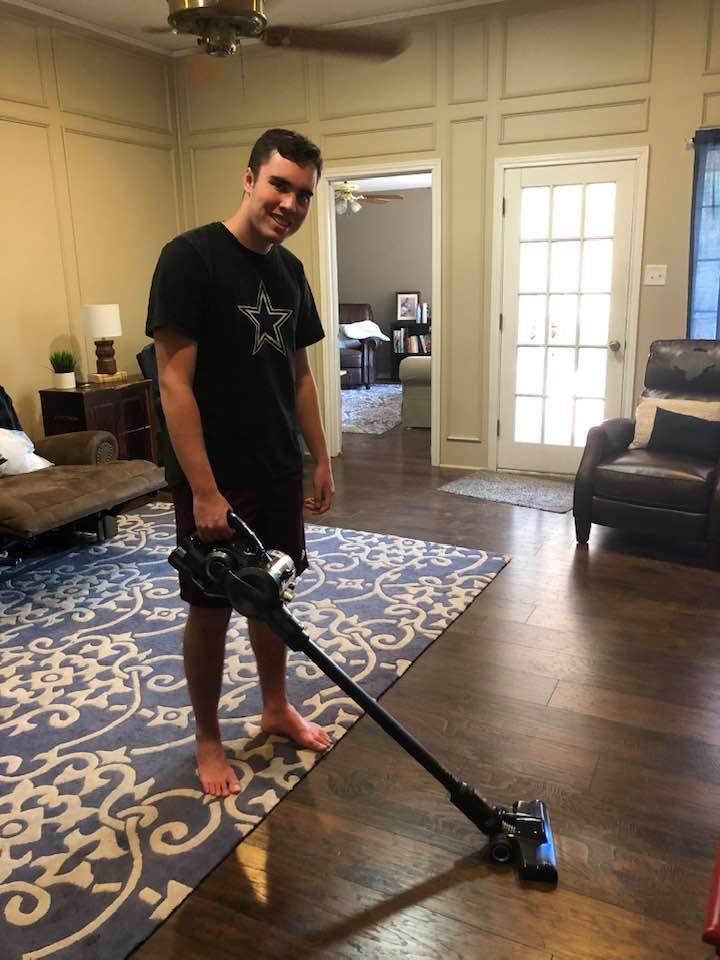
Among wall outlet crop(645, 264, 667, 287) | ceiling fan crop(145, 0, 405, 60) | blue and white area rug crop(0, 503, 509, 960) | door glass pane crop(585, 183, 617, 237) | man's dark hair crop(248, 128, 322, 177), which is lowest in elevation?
blue and white area rug crop(0, 503, 509, 960)

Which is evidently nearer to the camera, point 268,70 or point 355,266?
point 268,70

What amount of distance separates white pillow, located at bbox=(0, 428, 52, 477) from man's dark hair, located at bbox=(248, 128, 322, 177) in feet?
8.31

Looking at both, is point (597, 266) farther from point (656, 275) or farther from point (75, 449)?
point (75, 449)

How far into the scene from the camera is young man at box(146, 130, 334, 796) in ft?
5.77

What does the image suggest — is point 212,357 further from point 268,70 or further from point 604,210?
point 268,70

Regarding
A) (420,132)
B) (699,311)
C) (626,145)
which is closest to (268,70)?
(420,132)

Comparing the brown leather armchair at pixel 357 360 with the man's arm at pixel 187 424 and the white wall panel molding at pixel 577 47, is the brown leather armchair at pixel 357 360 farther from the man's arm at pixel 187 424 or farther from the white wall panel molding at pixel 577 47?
the man's arm at pixel 187 424

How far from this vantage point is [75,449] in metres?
4.12

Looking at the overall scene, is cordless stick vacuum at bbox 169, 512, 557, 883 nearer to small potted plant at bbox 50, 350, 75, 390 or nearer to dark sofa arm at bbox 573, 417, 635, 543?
dark sofa arm at bbox 573, 417, 635, 543

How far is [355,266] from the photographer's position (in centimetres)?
1055

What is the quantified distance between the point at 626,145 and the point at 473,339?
1.47m

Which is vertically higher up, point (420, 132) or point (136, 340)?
point (420, 132)

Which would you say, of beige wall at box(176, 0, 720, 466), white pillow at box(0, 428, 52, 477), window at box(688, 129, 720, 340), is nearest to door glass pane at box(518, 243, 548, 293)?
beige wall at box(176, 0, 720, 466)

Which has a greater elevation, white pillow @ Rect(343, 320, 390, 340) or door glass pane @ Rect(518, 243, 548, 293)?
door glass pane @ Rect(518, 243, 548, 293)
